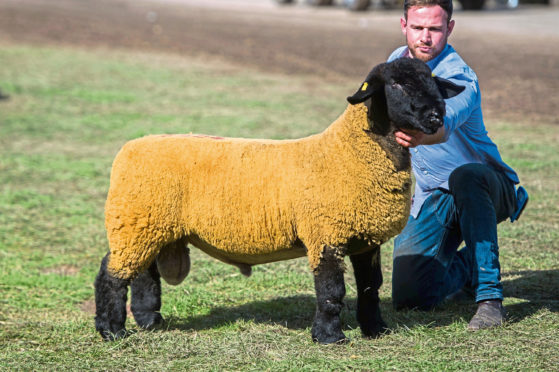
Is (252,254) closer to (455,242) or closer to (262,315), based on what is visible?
(262,315)

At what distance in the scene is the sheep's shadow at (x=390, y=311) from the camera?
5.12m

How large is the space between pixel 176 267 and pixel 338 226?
1300 millimetres

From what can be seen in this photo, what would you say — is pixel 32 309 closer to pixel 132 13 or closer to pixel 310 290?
pixel 310 290

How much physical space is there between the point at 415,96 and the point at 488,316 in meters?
1.60

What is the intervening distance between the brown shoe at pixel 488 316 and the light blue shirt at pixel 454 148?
2.95 feet

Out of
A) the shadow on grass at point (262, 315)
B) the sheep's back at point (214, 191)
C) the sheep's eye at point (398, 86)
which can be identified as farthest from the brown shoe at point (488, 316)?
the sheep's eye at point (398, 86)

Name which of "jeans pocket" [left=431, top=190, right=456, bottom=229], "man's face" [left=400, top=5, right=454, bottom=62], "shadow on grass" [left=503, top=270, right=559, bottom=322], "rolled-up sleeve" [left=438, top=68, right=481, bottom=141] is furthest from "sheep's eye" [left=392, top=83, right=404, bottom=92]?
"shadow on grass" [left=503, top=270, right=559, bottom=322]

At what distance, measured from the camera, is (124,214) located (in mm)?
4773

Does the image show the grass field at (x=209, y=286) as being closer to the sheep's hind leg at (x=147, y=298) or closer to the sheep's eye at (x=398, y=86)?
the sheep's hind leg at (x=147, y=298)

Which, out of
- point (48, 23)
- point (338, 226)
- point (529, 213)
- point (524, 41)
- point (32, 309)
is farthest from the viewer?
point (48, 23)

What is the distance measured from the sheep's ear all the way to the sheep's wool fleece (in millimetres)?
496

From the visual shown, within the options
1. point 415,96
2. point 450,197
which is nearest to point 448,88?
point 415,96

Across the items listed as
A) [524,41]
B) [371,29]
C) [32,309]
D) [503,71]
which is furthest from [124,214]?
[371,29]

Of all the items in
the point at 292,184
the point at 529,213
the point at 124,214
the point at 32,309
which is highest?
the point at 292,184
